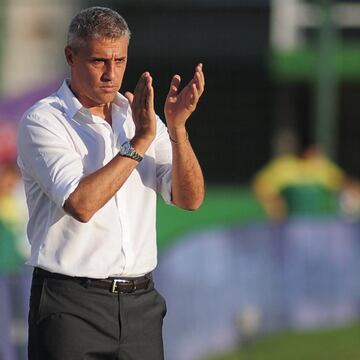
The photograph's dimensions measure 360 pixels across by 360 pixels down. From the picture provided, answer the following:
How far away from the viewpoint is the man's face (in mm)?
4254

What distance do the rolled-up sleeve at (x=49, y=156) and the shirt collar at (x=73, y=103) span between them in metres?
0.06

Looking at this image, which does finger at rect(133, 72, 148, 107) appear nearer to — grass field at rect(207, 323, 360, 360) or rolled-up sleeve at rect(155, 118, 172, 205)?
rolled-up sleeve at rect(155, 118, 172, 205)

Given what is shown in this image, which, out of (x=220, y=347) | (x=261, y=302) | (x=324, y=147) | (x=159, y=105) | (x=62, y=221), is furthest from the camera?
(x=159, y=105)

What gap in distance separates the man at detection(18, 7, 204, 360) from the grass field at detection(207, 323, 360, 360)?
5469mm

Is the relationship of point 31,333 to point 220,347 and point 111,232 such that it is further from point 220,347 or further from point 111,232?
point 220,347

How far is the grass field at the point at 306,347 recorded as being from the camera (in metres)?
10.0

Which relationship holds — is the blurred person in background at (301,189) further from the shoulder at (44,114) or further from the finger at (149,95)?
the finger at (149,95)

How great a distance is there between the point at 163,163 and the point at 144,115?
36cm

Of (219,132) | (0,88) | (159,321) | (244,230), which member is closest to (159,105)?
(219,132)

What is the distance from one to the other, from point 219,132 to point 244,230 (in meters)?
22.5

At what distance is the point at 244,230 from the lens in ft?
35.1

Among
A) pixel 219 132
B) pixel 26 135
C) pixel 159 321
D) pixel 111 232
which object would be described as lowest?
pixel 219 132

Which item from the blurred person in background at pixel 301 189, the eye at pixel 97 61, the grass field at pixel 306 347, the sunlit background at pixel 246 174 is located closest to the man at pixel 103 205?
the eye at pixel 97 61

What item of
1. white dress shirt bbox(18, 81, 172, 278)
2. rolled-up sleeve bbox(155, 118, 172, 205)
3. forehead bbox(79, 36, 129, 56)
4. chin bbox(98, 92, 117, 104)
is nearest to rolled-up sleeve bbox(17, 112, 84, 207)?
white dress shirt bbox(18, 81, 172, 278)
